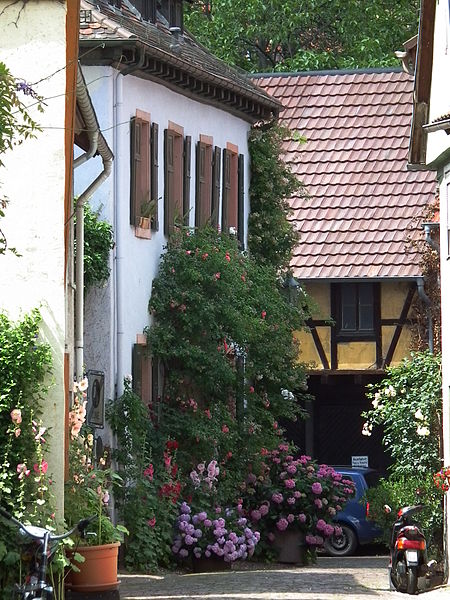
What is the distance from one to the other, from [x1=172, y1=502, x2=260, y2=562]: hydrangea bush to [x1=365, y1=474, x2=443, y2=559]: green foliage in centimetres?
191

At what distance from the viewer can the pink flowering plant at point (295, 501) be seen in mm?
24344

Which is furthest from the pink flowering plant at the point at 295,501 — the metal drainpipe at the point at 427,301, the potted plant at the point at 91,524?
the potted plant at the point at 91,524

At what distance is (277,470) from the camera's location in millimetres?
25328

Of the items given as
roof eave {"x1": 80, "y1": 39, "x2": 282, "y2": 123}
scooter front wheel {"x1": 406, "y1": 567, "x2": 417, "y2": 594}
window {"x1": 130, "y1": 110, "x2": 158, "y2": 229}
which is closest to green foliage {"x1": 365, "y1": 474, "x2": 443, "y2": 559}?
scooter front wheel {"x1": 406, "y1": 567, "x2": 417, "y2": 594}

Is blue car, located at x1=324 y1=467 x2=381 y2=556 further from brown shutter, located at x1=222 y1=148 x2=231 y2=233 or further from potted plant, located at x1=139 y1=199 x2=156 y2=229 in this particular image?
potted plant, located at x1=139 y1=199 x2=156 y2=229

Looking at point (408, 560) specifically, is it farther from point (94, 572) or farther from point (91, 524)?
point (94, 572)

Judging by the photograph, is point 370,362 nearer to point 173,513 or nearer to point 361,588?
point 173,513

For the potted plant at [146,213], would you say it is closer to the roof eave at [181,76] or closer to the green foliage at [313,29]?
the roof eave at [181,76]

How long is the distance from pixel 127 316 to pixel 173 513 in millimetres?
2707

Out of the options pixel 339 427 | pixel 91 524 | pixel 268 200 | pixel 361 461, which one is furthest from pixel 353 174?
pixel 91 524

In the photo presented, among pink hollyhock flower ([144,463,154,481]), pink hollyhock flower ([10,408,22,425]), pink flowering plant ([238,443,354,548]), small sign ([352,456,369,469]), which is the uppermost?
pink hollyhock flower ([10,408,22,425])

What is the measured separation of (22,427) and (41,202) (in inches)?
80.6

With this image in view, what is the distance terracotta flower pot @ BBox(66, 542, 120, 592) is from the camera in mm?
14633

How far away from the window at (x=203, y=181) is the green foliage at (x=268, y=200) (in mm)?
2283
